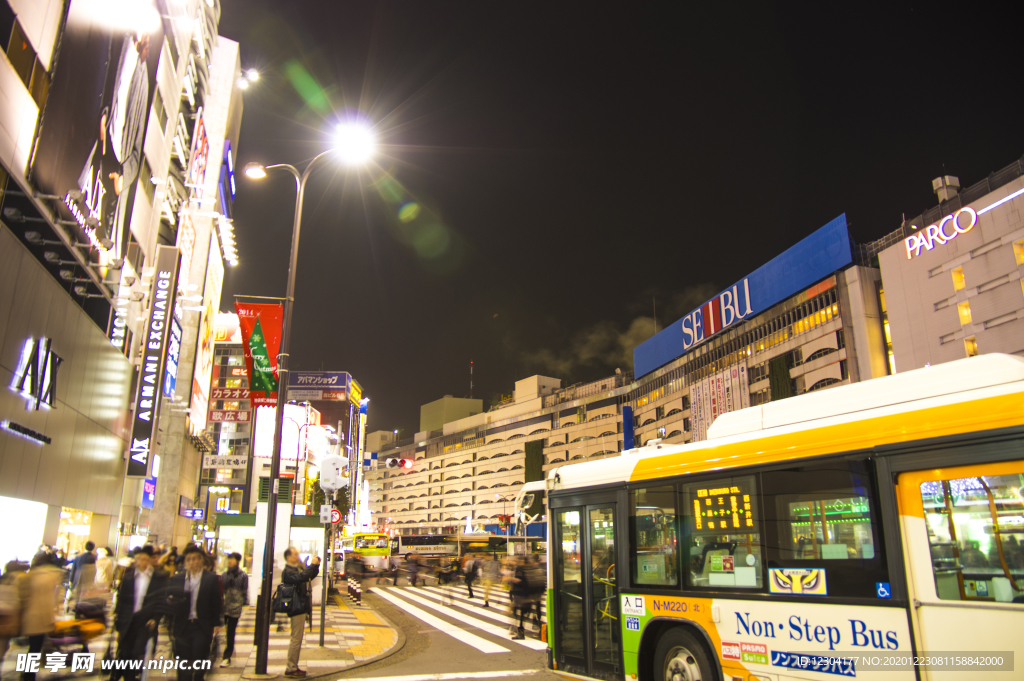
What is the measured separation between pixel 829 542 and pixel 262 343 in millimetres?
10415

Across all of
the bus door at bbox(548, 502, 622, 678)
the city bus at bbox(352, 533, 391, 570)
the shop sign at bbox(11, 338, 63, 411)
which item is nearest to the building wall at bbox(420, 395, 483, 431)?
the city bus at bbox(352, 533, 391, 570)

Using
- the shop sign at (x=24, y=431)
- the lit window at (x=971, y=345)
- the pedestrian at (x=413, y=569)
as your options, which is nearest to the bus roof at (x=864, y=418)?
the shop sign at (x=24, y=431)

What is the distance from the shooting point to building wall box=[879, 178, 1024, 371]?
37375 mm

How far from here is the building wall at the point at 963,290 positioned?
123 ft

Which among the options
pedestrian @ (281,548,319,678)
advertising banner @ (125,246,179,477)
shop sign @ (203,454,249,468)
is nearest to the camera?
pedestrian @ (281,548,319,678)

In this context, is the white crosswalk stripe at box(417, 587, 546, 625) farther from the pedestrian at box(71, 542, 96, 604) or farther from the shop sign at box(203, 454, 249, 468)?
the shop sign at box(203, 454, 249, 468)

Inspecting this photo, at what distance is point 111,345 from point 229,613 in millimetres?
15340

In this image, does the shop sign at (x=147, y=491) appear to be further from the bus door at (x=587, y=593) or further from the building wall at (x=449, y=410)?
the building wall at (x=449, y=410)

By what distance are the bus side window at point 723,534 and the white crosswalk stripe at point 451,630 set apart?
22.5 feet

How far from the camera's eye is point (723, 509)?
6.71m

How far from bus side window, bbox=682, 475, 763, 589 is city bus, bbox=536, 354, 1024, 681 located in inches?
0.6

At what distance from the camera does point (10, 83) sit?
1303 cm

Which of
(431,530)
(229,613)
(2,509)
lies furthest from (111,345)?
(431,530)

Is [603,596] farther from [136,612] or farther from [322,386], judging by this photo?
[322,386]
